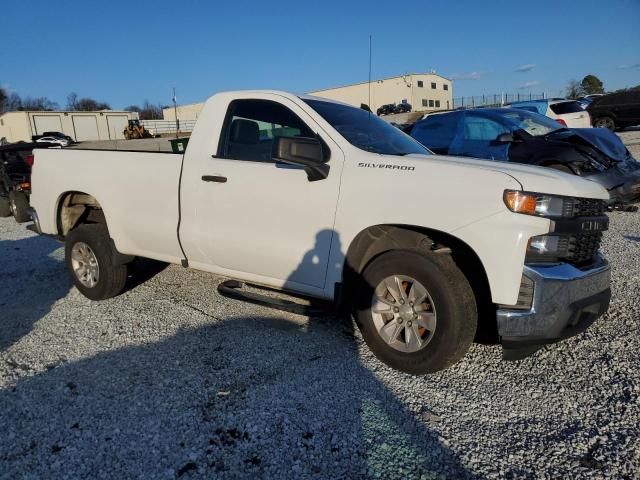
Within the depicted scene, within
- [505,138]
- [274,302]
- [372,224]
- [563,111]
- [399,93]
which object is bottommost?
[274,302]

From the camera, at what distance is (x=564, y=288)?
10.3ft

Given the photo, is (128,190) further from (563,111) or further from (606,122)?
(606,122)

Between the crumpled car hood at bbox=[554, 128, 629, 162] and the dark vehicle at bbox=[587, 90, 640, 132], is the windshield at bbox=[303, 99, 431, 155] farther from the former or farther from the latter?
the dark vehicle at bbox=[587, 90, 640, 132]

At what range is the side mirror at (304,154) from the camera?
3.50 meters

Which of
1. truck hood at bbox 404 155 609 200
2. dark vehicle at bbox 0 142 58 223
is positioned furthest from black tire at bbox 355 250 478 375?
dark vehicle at bbox 0 142 58 223

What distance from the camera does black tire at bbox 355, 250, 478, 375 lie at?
327 cm

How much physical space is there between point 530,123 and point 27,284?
8415 millimetres

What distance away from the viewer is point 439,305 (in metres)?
3.30

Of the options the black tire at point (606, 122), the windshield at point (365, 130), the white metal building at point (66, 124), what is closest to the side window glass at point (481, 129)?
the windshield at point (365, 130)

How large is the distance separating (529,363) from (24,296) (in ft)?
17.1

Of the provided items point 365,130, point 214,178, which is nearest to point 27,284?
point 214,178

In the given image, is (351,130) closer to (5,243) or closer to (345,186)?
(345,186)

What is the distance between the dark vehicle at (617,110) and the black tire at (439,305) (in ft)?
66.7

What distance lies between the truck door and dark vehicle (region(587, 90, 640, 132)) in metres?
20.1
